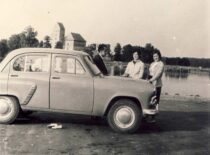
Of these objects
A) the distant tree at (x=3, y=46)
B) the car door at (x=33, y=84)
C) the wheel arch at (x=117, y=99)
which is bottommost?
the wheel arch at (x=117, y=99)

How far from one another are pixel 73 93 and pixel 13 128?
1.29 meters

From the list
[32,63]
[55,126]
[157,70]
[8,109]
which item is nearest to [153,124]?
[157,70]

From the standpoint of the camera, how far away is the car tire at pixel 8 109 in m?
7.46

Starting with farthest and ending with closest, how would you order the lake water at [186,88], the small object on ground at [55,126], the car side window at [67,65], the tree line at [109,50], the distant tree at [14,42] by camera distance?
the distant tree at [14,42], the tree line at [109,50], the lake water at [186,88], the car side window at [67,65], the small object on ground at [55,126]

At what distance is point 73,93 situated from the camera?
746 centimetres

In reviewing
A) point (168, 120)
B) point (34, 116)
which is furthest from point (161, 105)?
point (34, 116)

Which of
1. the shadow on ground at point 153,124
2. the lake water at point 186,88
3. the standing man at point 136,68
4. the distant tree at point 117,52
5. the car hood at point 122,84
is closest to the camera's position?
the car hood at point 122,84

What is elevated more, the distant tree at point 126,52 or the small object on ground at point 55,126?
the distant tree at point 126,52

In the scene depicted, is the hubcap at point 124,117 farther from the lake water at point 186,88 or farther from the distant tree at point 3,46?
the distant tree at point 3,46

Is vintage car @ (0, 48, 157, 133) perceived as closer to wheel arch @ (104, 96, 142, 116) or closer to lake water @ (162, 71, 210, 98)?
wheel arch @ (104, 96, 142, 116)

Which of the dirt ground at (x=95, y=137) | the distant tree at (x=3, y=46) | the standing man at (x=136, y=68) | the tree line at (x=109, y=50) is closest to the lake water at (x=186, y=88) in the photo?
the tree line at (x=109, y=50)

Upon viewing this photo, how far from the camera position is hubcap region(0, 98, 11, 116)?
745 cm

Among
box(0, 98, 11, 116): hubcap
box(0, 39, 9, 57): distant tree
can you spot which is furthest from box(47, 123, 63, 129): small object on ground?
box(0, 39, 9, 57): distant tree

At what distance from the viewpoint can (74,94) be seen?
7461 millimetres
